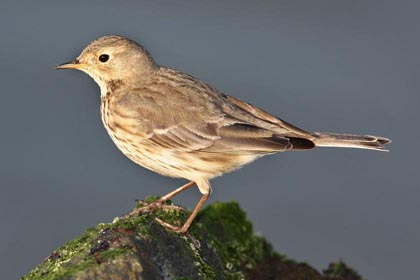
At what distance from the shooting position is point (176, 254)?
607cm

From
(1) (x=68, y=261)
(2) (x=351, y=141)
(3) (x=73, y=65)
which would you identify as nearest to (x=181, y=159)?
(3) (x=73, y=65)

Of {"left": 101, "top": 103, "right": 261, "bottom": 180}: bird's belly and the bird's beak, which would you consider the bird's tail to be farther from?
the bird's beak

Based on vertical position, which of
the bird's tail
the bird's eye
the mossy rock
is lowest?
the mossy rock

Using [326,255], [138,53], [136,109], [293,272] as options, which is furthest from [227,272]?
[326,255]

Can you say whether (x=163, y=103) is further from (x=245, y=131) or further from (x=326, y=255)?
(x=326, y=255)

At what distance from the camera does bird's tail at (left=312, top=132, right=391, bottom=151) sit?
313 inches

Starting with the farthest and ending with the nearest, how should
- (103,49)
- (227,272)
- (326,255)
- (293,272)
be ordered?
(326,255)
(103,49)
(293,272)
(227,272)

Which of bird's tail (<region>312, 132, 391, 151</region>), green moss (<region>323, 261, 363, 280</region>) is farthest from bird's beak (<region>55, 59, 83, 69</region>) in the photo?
green moss (<region>323, 261, 363, 280</region>)

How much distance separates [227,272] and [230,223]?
123cm

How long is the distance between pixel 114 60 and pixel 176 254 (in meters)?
2.98

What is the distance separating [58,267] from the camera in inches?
221

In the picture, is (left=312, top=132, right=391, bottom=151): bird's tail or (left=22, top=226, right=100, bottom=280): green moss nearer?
(left=22, top=226, right=100, bottom=280): green moss

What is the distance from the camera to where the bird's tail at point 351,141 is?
7.96 m

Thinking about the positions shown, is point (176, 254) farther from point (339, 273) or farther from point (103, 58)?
point (103, 58)
